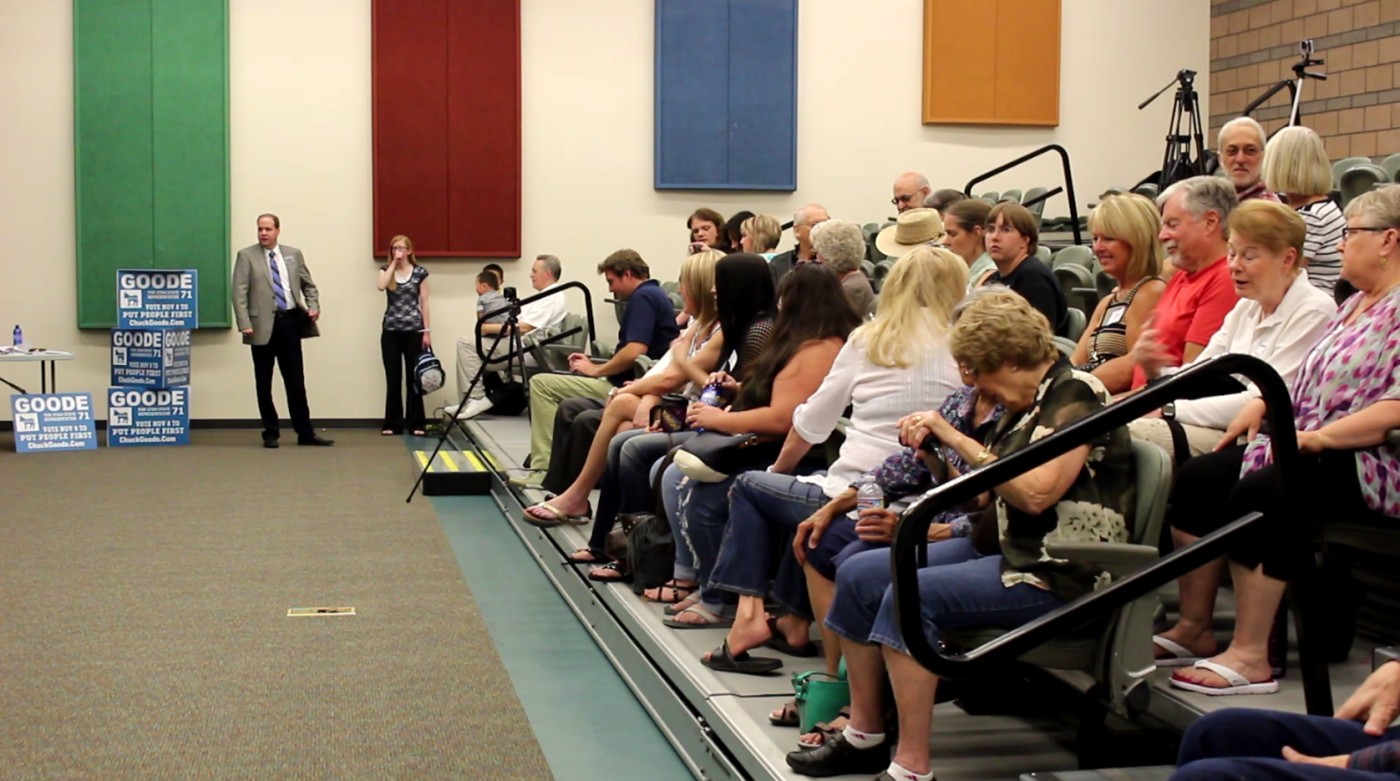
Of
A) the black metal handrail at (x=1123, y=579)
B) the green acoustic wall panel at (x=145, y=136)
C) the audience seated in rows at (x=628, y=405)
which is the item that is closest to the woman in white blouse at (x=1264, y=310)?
the black metal handrail at (x=1123, y=579)

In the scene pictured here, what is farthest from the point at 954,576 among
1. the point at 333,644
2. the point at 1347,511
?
the point at 333,644

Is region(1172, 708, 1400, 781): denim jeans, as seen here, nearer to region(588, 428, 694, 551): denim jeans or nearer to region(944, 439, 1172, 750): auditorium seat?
region(944, 439, 1172, 750): auditorium seat

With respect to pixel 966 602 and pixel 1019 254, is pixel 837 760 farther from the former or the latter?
pixel 1019 254

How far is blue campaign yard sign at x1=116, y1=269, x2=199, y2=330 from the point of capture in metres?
10.8

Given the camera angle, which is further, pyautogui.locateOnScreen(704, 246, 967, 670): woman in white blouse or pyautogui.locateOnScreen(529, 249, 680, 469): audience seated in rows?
pyautogui.locateOnScreen(529, 249, 680, 469): audience seated in rows

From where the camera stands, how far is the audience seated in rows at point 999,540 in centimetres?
286

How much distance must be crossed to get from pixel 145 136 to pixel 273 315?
175cm

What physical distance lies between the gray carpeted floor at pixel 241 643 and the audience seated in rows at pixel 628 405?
59 cm

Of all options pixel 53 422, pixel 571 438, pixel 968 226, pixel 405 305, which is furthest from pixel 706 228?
pixel 53 422

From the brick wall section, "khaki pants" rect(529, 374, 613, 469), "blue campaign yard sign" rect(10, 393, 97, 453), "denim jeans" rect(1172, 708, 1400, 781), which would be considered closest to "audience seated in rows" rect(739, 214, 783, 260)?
"khaki pants" rect(529, 374, 613, 469)

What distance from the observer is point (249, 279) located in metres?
10.9

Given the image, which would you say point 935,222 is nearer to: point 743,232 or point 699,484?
point 699,484

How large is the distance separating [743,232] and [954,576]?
18.3 ft

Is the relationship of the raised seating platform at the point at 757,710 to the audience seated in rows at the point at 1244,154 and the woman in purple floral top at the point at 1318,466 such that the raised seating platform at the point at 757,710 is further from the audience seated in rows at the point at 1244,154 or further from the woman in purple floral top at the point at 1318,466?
the audience seated in rows at the point at 1244,154
